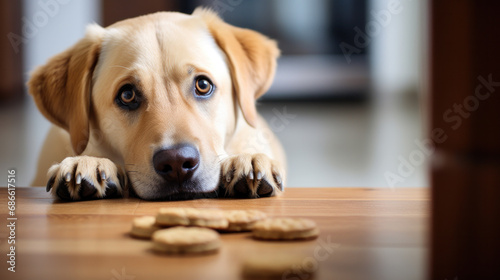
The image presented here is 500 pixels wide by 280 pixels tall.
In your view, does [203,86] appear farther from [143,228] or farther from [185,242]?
[185,242]

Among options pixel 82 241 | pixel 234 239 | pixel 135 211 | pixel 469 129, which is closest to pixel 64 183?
pixel 135 211

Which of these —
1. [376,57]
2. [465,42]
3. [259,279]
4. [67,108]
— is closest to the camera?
[465,42]

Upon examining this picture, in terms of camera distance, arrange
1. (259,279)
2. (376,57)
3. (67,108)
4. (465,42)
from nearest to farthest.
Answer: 1. (465,42)
2. (259,279)
3. (67,108)
4. (376,57)

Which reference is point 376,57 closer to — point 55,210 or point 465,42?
point 55,210

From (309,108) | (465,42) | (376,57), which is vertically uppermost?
(465,42)

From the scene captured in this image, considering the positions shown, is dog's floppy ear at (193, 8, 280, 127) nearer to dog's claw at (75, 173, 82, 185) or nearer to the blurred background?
dog's claw at (75, 173, 82, 185)
